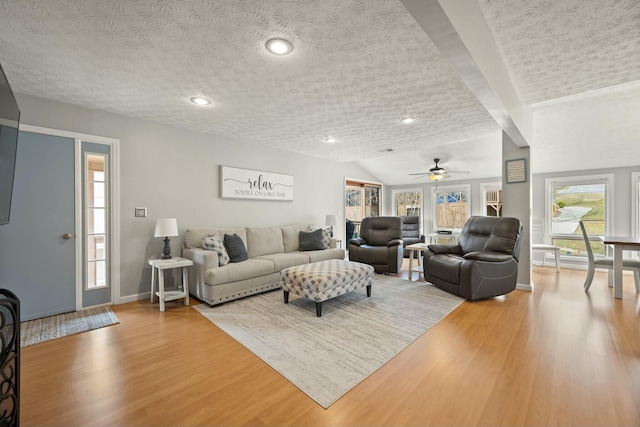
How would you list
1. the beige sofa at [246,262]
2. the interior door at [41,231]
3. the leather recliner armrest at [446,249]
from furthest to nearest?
the leather recliner armrest at [446,249] → the beige sofa at [246,262] → the interior door at [41,231]

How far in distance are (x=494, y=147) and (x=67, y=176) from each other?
6.66m

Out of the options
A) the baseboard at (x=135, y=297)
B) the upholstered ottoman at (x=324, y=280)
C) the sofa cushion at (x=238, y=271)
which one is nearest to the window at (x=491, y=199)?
the upholstered ottoman at (x=324, y=280)

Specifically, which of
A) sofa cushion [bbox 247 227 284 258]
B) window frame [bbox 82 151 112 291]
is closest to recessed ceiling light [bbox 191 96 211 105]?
window frame [bbox 82 151 112 291]

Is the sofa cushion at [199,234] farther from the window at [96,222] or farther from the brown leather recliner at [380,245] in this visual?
the brown leather recliner at [380,245]

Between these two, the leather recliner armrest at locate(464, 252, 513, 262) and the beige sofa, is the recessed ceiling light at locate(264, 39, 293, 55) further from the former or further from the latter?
the leather recliner armrest at locate(464, 252, 513, 262)

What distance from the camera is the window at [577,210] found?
17.0 feet

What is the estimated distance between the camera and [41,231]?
9.53 ft

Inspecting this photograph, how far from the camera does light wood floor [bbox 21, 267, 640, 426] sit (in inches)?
60.7

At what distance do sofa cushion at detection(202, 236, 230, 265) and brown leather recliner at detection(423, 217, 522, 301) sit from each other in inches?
116

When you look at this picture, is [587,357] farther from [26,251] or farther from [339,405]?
[26,251]

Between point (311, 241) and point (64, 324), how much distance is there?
128 inches

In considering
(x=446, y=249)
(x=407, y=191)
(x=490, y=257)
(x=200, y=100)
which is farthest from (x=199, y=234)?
(x=407, y=191)

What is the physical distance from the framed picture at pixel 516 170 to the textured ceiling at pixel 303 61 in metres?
0.68

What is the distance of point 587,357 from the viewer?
2.13 m
